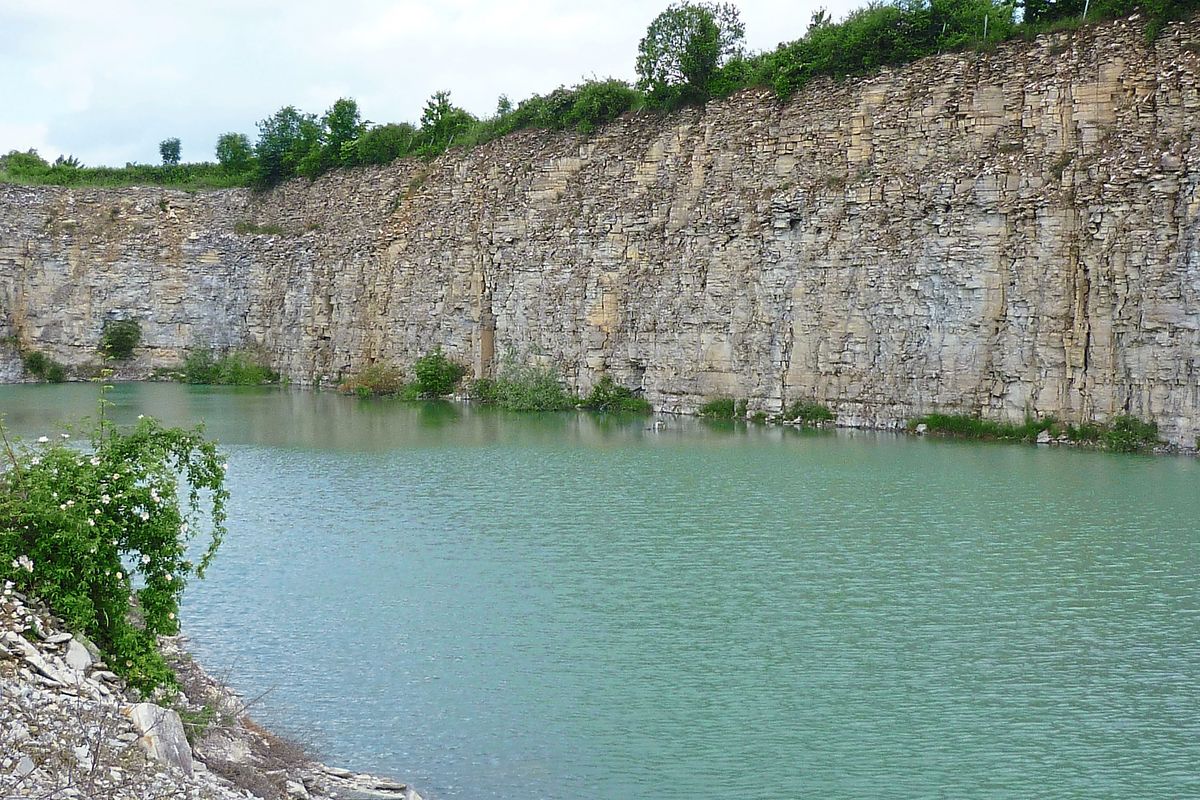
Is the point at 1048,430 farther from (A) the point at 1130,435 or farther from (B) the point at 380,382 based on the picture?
(B) the point at 380,382

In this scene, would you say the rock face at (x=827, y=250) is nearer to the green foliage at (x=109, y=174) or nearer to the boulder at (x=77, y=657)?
the green foliage at (x=109, y=174)

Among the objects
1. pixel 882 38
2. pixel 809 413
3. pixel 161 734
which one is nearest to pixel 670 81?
pixel 882 38

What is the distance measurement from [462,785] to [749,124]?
3308cm

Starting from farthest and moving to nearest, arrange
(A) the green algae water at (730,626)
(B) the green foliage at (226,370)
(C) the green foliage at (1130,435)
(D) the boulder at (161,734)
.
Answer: (B) the green foliage at (226,370) < (C) the green foliage at (1130,435) < (A) the green algae water at (730,626) < (D) the boulder at (161,734)

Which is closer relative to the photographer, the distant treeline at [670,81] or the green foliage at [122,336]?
the distant treeline at [670,81]

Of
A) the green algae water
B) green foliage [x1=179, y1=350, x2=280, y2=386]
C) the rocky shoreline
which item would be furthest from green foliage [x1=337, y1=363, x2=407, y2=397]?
the rocky shoreline

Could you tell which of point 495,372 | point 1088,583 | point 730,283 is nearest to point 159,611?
point 1088,583

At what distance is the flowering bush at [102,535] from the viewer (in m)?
8.88

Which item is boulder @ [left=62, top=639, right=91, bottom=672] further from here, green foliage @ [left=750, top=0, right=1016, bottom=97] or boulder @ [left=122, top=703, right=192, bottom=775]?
green foliage @ [left=750, top=0, right=1016, bottom=97]

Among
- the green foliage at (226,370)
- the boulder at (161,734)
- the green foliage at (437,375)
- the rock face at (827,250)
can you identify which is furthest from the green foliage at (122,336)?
the boulder at (161,734)

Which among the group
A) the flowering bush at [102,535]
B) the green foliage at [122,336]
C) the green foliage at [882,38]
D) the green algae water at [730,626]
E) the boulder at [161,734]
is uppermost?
the green foliage at [882,38]

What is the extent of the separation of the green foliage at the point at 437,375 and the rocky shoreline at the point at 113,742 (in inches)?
1515

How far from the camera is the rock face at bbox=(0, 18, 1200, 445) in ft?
91.1

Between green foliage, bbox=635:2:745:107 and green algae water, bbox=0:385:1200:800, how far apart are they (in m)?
21.4
